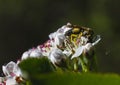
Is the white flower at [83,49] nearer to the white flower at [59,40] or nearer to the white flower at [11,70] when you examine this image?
the white flower at [59,40]

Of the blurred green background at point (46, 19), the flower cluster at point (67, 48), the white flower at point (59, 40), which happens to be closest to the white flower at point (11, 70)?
the flower cluster at point (67, 48)

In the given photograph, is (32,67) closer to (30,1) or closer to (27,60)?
(27,60)

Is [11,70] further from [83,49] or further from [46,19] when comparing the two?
[46,19]

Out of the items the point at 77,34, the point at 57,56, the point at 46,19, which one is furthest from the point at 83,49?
the point at 46,19

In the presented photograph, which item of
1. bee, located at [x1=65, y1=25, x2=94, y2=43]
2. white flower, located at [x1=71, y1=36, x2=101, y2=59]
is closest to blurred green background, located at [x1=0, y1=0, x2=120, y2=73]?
bee, located at [x1=65, y1=25, x2=94, y2=43]

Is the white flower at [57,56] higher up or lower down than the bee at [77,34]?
lower down

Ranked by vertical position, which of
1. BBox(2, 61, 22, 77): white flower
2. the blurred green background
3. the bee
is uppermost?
the blurred green background

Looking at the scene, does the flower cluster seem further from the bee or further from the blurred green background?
the blurred green background

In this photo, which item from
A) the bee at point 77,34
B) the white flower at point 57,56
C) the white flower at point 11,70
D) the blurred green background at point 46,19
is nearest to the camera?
the white flower at point 11,70

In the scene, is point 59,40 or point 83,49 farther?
point 59,40

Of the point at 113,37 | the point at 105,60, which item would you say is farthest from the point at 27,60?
the point at 113,37
